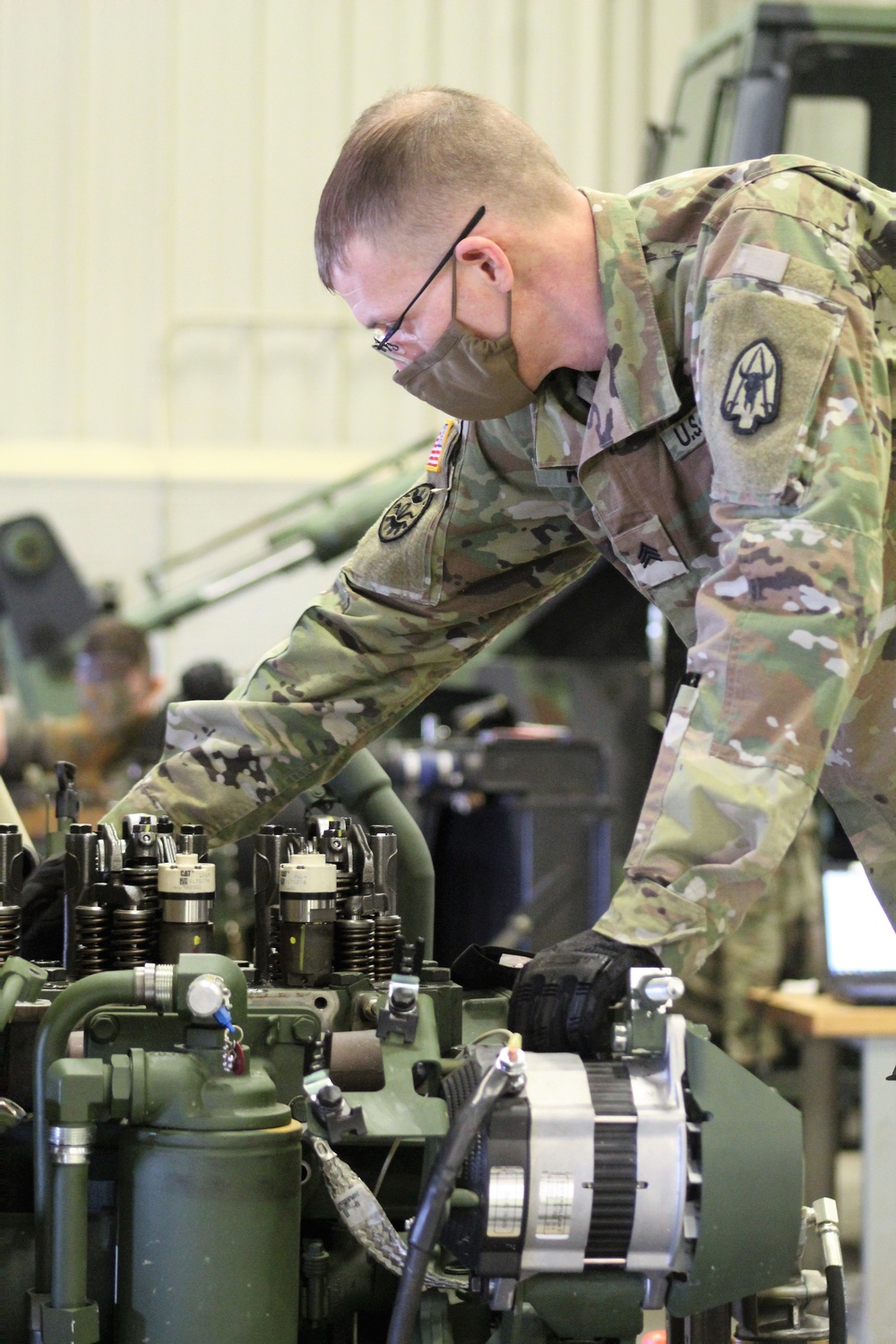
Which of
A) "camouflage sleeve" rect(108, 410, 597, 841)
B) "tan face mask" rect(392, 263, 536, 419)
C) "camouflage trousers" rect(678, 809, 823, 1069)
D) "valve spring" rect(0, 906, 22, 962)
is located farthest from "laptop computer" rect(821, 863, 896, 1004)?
"valve spring" rect(0, 906, 22, 962)

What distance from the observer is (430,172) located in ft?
5.09

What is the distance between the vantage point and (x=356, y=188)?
1571 mm

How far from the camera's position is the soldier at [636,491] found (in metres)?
1.29

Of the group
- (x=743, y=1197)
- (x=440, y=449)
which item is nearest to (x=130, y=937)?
(x=743, y=1197)

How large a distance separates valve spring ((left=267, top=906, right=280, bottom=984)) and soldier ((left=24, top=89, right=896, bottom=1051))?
289 mm

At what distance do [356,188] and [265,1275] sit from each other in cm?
99

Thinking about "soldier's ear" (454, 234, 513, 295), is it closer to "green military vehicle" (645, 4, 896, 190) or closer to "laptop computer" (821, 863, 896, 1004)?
"laptop computer" (821, 863, 896, 1004)

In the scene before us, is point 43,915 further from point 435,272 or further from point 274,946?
point 435,272

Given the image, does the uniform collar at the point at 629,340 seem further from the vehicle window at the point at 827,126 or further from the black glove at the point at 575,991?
the vehicle window at the point at 827,126

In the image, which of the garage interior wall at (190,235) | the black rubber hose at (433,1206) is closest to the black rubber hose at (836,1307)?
the black rubber hose at (433,1206)

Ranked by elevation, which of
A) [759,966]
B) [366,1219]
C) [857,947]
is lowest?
[759,966]

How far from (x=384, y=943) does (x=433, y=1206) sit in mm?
532

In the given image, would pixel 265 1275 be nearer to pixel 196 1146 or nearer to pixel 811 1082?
pixel 196 1146

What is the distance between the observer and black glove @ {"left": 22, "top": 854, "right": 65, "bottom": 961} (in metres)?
1.74
